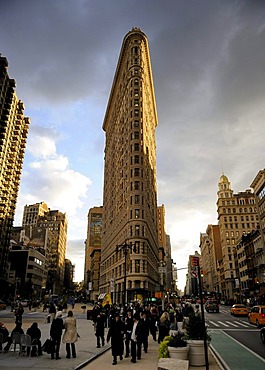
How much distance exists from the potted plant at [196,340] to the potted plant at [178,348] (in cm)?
35

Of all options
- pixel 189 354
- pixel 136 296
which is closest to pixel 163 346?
pixel 189 354

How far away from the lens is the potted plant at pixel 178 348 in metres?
11.6

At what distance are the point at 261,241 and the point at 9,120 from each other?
76.1m

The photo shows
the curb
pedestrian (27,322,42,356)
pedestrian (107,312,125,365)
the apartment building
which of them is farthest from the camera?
the apartment building

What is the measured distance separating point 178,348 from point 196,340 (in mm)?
1338

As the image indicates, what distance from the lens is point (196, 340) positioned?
12.6m

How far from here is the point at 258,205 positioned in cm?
6688

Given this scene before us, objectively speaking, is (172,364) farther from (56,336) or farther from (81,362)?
Result: (56,336)

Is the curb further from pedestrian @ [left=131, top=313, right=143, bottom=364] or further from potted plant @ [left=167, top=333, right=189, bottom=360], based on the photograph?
potted plant @ [left=167, top=333, right=189, bottom=360]

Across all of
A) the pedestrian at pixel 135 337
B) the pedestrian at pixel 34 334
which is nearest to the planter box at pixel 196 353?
the pedestrian at pixel 135 337

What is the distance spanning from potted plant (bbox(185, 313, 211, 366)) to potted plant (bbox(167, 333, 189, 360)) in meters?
0.35

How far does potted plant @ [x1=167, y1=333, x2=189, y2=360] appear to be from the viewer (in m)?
11.6

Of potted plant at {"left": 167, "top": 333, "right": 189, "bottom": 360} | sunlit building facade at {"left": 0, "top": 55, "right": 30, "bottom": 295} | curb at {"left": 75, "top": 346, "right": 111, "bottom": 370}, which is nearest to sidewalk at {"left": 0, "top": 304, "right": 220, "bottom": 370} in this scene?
curb at {"left": 75, "top": 346, "right": 111, "bottom": 370}

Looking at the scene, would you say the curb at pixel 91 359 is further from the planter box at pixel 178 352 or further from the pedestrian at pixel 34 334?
the planter box at pixel 178 352
